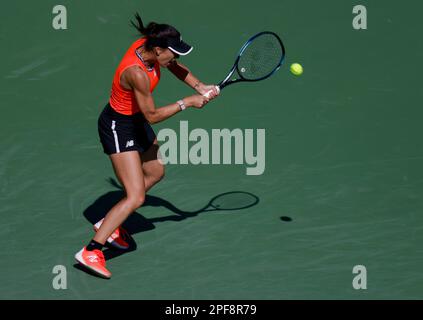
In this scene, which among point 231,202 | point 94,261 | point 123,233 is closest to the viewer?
point 94,261

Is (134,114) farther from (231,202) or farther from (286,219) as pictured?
(286,219)

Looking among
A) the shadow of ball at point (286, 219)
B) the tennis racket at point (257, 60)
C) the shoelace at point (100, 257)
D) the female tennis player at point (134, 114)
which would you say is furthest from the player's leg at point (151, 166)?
the shadow of ball at point (286, 219)

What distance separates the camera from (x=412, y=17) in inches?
472

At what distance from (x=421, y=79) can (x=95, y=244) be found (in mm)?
5161

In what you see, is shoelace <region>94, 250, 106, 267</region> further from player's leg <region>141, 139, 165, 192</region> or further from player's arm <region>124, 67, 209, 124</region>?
player's arm <region>124, 67, 209, 124</region>

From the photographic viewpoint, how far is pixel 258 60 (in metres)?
8.91

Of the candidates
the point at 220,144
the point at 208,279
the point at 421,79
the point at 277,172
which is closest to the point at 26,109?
the point at 220,144

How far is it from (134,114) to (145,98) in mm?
415

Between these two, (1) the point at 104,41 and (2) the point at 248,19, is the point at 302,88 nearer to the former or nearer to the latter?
(2) the point at 248,19

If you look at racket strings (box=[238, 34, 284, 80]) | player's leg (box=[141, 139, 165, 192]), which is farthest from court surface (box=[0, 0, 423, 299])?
racket strings (box=[238, 34, 284, 80])

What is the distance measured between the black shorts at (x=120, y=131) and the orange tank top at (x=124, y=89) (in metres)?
0.07

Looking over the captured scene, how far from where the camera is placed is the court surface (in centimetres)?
795

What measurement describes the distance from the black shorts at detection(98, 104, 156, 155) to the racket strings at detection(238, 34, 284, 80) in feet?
4.28

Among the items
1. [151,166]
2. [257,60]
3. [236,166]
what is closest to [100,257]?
[151,166]
